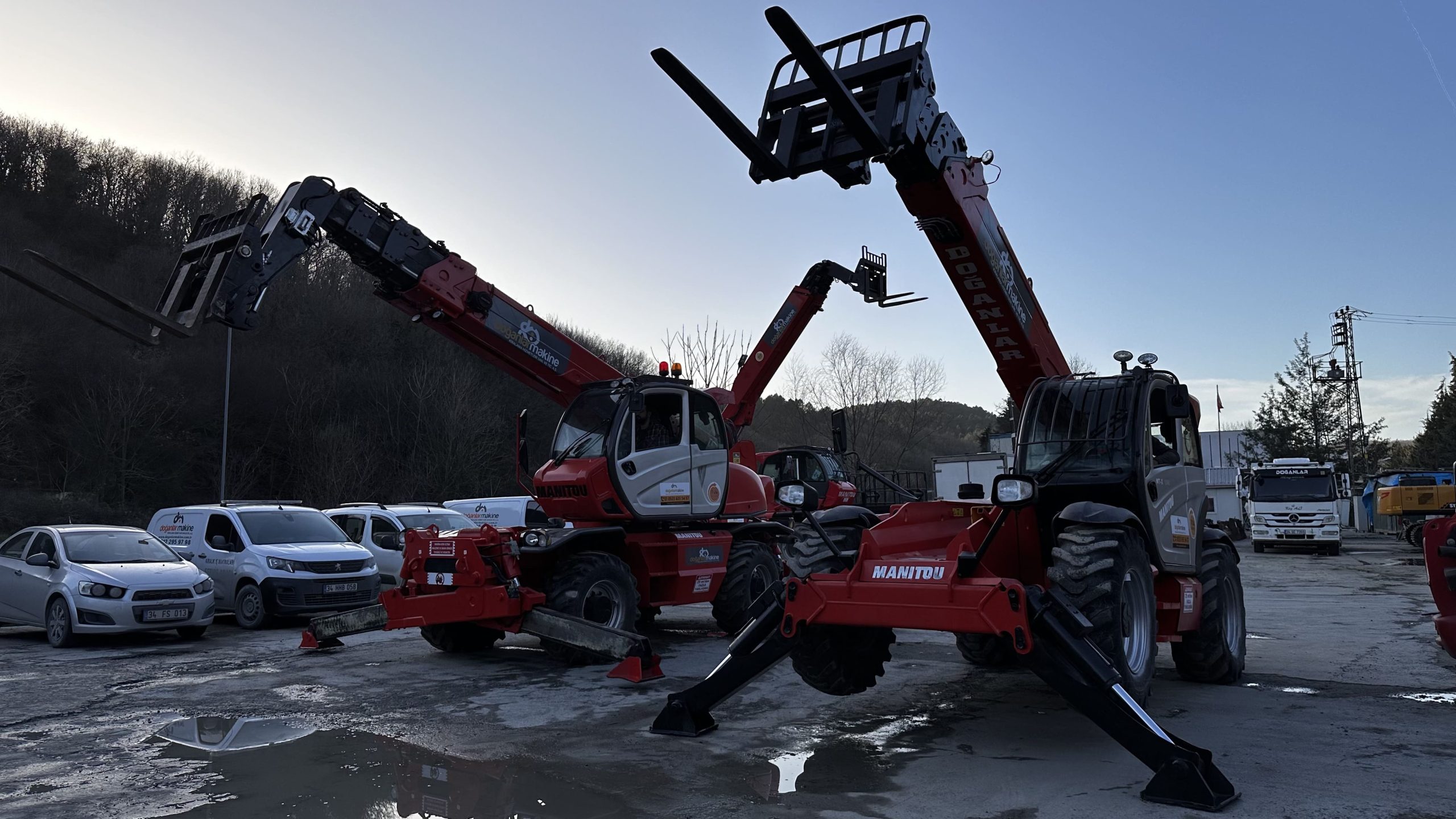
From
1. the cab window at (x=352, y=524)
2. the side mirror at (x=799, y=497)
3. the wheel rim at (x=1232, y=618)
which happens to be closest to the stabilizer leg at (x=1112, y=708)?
the side mirror at (x=799, y=497)

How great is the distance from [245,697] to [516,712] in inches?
102

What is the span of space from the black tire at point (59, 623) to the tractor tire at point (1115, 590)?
1183cm

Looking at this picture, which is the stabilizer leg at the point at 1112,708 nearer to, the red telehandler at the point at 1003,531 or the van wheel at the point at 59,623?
the red telehandler at the point at 1003,531

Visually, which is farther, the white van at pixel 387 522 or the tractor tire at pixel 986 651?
the white van at pixel 387 522

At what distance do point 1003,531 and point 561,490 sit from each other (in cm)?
570

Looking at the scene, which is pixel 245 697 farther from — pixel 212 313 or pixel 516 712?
pixel 212 313

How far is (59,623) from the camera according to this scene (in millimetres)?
12547

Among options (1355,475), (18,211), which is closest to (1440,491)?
(1355,475)

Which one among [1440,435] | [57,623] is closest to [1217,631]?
[57,623]

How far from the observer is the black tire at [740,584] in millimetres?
12586

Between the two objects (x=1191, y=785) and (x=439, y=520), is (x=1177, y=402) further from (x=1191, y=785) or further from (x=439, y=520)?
(x=439, y=520)

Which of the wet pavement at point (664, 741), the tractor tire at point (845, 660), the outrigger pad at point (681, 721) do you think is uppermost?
the tractor tire at point (845, 660)

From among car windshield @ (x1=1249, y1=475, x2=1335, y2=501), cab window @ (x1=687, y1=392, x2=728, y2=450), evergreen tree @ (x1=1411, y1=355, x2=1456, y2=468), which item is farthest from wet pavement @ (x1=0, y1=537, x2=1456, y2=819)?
evergreen tree @ (x1=1411, y1=355, x2=1456, y2=468)

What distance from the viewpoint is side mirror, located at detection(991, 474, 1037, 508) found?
20.2 ft
